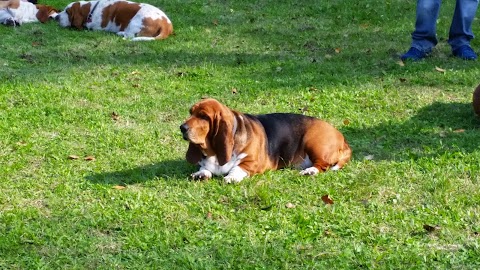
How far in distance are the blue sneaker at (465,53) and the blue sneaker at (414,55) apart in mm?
Answer: 494

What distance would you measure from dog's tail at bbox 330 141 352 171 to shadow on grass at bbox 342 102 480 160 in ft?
0.64

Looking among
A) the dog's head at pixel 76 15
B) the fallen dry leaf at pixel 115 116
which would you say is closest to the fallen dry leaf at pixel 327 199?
the fallen dry leaf at pixel 115 116

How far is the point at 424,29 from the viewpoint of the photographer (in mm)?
9898

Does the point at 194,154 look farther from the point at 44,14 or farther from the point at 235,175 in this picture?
the point at 44,14

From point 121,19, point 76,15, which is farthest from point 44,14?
point 121,19

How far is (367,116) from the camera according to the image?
7527 millimetres

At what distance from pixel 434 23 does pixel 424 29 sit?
0.17 m

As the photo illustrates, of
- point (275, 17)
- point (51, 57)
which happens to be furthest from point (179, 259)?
point (275, 17)

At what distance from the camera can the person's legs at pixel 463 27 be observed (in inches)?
393

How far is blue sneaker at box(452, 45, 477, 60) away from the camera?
9.95m

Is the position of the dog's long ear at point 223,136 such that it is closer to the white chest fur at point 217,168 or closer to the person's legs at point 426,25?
the white chest fur at point 217,168

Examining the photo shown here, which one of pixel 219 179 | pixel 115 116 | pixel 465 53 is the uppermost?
pixel 219 179

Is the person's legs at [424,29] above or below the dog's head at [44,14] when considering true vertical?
above

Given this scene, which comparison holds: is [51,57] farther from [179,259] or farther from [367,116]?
[179,259]
